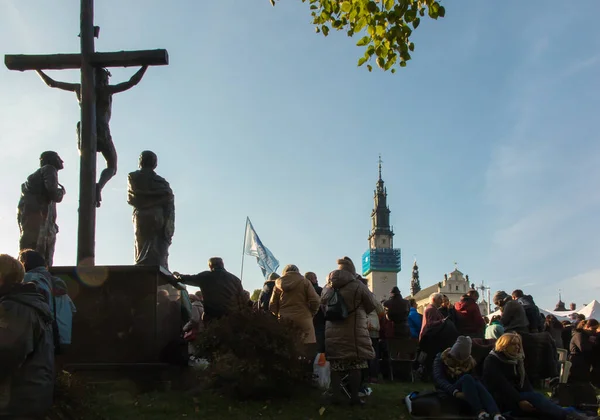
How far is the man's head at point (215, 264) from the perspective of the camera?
30.4 ft

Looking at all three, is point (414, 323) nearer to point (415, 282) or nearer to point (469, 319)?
point (469, 319)

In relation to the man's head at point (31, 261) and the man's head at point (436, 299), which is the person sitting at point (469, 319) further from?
the man's head at point (31, 261)

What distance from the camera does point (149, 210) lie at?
33.3 ft

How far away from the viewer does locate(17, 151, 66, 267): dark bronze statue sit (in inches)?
372

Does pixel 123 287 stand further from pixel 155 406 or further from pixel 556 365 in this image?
pixel 556 365

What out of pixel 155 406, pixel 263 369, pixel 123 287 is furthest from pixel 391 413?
pixel 123 287

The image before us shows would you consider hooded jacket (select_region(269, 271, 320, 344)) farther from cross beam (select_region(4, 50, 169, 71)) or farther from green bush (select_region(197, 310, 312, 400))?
cross beam (select_region(4, 50, 169, 71))

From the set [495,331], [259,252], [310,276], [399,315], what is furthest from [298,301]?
[259,252]

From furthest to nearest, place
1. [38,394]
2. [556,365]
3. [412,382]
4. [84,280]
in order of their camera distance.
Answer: [412,382] → [556,365] → [84,280] → [38,394]

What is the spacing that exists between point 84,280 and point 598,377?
294 inches

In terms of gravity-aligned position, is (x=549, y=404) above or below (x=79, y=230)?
below

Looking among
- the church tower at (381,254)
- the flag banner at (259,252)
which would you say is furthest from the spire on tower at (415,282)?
the flag banner at (259,252)

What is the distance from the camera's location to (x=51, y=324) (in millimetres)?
5457

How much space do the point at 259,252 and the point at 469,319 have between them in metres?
11.9
